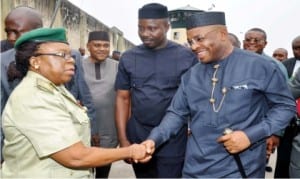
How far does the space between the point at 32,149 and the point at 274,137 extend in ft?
6.15

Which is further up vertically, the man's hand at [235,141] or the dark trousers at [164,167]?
the man's hand at [235,141]

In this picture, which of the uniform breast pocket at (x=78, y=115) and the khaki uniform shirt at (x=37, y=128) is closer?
the khaki uniform shirt at (x=37, y=128)

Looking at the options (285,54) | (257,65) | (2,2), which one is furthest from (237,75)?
(2,2)

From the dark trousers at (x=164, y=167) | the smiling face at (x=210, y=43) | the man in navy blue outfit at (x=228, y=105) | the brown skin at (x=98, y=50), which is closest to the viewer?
the man in navy blue outfit at (x=228, y=105)

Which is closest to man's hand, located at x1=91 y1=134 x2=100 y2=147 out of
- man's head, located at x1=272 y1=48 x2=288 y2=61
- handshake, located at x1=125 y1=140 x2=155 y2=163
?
handshake, located at x1=125 y1=140 x2=155 y2=163

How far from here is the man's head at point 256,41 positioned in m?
5.34

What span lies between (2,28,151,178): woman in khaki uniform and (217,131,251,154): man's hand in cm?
67

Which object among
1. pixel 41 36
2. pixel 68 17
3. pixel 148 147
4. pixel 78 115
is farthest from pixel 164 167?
pixel 68 17

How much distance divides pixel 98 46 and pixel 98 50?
3.9 inches

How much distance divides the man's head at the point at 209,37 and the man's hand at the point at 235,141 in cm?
57

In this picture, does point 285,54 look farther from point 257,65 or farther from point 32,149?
point 32,149

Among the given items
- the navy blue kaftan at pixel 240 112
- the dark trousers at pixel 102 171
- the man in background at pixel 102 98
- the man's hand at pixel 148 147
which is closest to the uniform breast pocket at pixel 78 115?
the man's hand at pixel 148 147

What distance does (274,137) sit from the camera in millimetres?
3107

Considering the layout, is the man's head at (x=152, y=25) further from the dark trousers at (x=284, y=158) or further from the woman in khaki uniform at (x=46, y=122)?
the dark trousers at (x=284, y=158)
